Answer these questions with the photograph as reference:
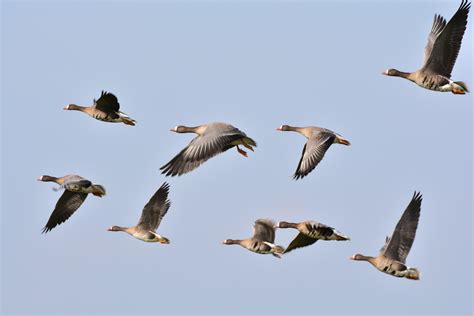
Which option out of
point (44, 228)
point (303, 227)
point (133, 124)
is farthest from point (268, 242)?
point (44, 228)

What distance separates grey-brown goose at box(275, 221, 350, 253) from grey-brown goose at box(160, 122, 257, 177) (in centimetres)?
247

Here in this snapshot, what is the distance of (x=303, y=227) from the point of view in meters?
27.9

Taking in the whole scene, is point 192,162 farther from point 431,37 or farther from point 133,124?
point 431,37

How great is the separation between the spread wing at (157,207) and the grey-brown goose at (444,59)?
→ 8.01 metres

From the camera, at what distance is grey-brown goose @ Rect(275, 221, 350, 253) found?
2727cm

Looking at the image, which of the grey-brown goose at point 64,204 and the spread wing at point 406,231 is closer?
the spread wing at point 406,231

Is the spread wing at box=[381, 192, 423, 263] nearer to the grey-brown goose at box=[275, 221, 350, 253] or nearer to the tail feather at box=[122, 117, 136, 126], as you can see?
the grey-brown goose at box=[275, 221, 350, 253]

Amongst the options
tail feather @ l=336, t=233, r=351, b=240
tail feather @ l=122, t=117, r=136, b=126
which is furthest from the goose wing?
tail feather @ l=122, t=117, r=136, b=126

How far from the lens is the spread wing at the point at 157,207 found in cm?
3197

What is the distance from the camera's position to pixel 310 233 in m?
28.0

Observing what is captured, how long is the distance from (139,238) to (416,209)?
9146 millimetres

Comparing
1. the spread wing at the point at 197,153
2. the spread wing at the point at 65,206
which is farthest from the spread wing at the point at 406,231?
the spread wing at the point at 65,206

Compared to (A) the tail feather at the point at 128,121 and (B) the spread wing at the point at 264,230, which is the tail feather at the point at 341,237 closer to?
(B) the spread wing at the point at 264,230

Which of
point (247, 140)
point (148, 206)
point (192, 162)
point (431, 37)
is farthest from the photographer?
point (148, 206)
